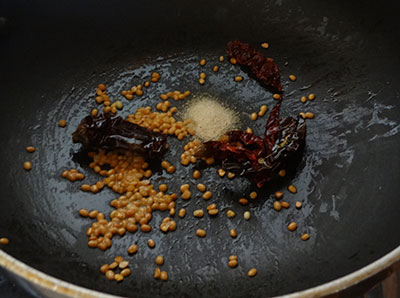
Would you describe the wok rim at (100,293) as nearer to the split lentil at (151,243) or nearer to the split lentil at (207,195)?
the split lentil at (151,243)

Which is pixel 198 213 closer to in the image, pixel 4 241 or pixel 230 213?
pixel 230 213

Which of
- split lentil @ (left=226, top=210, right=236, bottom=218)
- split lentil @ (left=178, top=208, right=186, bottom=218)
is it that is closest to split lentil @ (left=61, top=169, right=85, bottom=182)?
split lentil @ (left=178, top=208, right=186, bottom=218)

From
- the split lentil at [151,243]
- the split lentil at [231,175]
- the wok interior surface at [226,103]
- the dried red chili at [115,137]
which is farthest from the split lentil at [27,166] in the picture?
the split lentil at [231,175]

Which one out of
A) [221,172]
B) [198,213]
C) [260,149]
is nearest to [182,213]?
[198,213]

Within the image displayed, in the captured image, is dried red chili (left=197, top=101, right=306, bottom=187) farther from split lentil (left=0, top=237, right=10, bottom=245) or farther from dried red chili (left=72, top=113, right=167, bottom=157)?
split lentil (left=0, top=237, right=10, bottom=245)

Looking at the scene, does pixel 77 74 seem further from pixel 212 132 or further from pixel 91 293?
pixel 91 293

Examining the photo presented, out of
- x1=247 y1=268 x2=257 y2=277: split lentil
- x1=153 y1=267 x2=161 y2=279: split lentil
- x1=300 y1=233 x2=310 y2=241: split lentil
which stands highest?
x1=153 y1=267 x2=161 y2=279: split lentil
